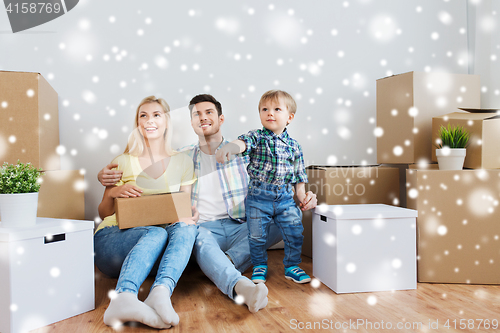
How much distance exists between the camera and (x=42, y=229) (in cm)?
98

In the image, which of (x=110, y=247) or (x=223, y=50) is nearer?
(x=110, y=247)

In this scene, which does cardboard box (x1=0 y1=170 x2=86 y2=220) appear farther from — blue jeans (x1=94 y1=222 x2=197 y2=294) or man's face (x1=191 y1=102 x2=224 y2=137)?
man's face (x1=191 y1=102 x2=224 y2=137)

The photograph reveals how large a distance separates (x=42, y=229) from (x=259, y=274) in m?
0.78

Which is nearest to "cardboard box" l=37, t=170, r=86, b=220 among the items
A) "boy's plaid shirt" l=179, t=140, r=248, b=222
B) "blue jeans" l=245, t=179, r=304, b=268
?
"boy's plaid shirt" l=179, t=140, r=248, b=222

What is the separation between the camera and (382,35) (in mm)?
2025

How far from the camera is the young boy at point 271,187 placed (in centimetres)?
141

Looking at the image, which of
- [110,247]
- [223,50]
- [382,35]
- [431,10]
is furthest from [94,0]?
[431,10]

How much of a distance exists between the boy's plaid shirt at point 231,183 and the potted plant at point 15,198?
68 centimetres

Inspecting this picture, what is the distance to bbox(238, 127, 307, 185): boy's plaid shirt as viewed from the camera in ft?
4.66

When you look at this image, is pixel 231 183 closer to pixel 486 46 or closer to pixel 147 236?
pixel 147 236

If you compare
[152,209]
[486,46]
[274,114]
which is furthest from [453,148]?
[152,209]

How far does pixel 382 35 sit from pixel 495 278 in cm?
139

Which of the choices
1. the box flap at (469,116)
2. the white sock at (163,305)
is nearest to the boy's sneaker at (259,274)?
Answer: the white sock at (163,305)

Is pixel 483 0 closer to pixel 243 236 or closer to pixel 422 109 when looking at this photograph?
pixel 422 109
